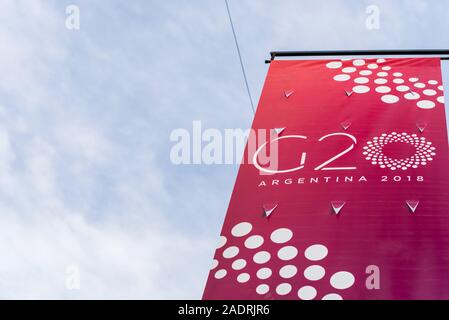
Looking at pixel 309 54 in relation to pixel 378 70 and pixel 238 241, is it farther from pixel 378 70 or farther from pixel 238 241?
pixel 238 241

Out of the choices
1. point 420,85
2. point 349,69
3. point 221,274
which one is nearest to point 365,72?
point 349,69

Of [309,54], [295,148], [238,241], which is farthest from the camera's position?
[309,54]

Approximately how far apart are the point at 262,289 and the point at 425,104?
2.35 meters

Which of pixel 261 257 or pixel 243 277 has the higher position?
pixel 261 257

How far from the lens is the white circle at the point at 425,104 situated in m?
5.50

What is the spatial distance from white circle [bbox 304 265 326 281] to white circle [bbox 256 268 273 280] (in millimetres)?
235

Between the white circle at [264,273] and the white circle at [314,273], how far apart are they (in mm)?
235

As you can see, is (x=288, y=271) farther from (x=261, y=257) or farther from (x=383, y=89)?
(x=383, y=89)

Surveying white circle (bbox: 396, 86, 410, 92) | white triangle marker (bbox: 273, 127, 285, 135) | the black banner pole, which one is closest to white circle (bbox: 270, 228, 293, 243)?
white triangle marker (bbox: 273, 127, 285, 135)

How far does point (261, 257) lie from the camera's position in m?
4.44

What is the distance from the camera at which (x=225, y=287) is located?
4.26 meters
